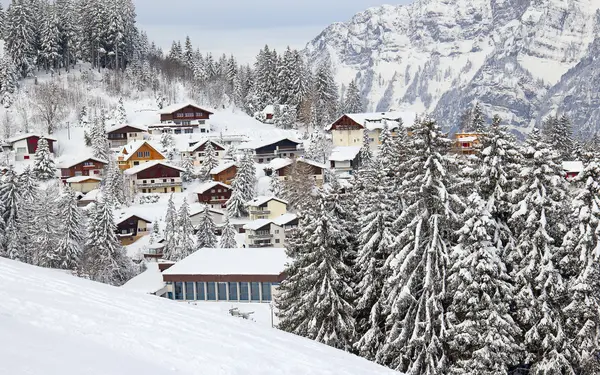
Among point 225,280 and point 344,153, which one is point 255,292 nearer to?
point 225,280

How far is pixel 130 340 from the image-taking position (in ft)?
36.2

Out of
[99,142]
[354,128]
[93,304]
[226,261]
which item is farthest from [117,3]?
[93,304]

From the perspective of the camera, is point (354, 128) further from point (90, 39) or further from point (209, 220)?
point (90, 39)

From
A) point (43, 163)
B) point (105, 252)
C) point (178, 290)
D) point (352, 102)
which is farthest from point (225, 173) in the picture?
point (352, 102)

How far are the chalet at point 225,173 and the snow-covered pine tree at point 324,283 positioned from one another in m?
43.7

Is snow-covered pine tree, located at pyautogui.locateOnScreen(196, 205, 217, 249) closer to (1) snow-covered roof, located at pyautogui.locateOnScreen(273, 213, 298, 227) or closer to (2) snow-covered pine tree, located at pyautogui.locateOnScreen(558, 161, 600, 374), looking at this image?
(1) snow-covered roof, located at pyautogui.locateOnScreen(273, 213, 298, 227)

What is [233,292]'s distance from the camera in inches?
1663

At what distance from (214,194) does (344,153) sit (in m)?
18.4

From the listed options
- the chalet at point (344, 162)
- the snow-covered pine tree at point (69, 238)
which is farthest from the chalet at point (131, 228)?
the chalet at point (344, 162)

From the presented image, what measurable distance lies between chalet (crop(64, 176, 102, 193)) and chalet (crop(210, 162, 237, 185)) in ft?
43.9

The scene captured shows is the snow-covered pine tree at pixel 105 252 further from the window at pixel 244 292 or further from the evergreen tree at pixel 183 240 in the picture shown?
the window at pixel 244 292

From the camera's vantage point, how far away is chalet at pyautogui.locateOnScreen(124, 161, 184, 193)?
229 ft

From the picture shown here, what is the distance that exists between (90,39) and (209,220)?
58981 mm

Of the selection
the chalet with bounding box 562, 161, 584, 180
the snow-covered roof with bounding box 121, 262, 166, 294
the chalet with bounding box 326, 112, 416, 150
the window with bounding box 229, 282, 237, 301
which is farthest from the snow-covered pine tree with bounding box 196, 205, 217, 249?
the chalet with bounding box 326, 112, 416, 150
